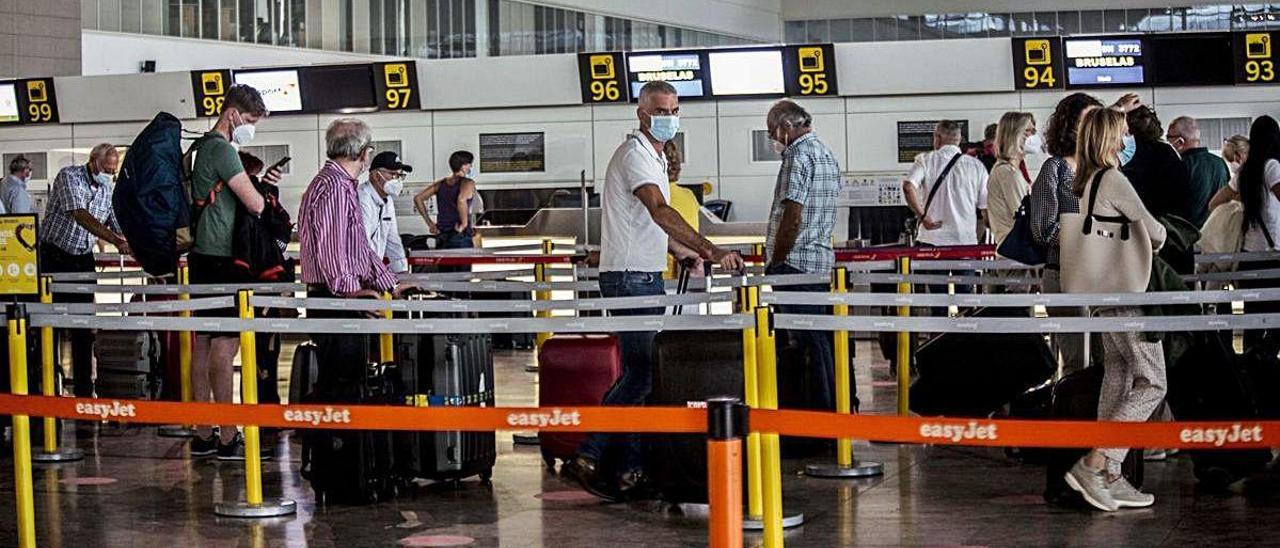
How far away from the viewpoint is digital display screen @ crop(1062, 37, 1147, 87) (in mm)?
17078

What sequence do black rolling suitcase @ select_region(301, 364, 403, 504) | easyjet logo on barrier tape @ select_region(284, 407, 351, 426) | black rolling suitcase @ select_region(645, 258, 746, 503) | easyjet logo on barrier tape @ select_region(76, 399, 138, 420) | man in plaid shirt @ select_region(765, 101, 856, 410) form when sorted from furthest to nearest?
man in plaid shirt @ select_region(765, 101, 856, 410), black rolling suitcase @ select_region(301, 364, 403, 504), black rolling suitcase @ select_region(645, 258, 746, 503), easyjet logo on barrier tape @ select_region(76, 399, 138, 420), easyjet logo on barrier tape @ select_region(284, 407, 351, 426)

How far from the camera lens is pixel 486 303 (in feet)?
23.8

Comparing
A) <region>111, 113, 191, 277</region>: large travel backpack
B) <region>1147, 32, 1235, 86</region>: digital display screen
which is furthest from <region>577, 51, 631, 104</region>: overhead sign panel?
<region>111, 113, 191, 277</region>: large travel backpack

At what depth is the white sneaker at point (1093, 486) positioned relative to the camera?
7.08 metres

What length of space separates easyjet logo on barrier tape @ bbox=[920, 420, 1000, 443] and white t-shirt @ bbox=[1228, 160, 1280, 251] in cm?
587

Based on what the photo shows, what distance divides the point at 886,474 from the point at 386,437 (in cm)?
224

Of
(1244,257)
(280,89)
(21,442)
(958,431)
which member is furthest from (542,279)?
(280,89)

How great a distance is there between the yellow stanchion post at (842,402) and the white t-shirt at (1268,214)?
315cm

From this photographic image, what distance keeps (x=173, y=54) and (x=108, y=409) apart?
24.3m

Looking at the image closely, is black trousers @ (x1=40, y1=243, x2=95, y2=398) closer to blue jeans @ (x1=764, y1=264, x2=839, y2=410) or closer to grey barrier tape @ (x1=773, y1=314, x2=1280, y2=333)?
blue jeans @ (x1=764, y1=264, x2=839, y2=410)

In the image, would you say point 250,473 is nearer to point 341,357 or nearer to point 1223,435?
point 341,357

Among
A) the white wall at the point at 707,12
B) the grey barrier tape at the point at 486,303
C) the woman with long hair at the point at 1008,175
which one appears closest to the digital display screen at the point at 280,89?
the woman with long hair at the point at 1008,175

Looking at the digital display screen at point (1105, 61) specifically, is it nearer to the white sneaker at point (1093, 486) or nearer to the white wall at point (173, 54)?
the white sneaker at point (1093, 486)

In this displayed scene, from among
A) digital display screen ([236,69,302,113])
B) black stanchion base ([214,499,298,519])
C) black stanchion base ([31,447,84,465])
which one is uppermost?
digital display screen ([236,69,302,113])
